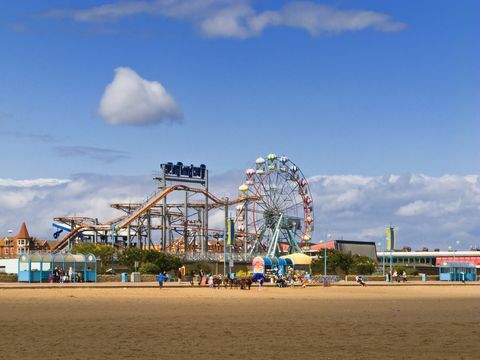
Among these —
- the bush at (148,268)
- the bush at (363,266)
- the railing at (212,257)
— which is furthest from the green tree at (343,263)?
the bush at (148,268)

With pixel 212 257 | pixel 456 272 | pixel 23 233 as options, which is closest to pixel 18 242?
pixel 23 233

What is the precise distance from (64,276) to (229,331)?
148ft

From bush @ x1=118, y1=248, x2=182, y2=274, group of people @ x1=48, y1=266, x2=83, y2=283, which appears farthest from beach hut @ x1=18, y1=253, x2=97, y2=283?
bush @ x1=118, y1=248, x2=182, y2=274

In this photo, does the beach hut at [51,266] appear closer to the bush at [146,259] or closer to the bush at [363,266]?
the bush at [146,259]

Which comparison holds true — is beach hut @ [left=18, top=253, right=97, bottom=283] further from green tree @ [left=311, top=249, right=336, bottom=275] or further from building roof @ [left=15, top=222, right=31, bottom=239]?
building roof @ [left=15, top=222, right=31, bottom=239]

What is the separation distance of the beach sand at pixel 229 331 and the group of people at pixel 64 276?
29139 millimetres

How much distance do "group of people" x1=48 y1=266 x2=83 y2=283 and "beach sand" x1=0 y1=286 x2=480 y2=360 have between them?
29139mm

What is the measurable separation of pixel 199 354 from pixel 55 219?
105792 millimetres

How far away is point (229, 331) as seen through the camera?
83.5 feet

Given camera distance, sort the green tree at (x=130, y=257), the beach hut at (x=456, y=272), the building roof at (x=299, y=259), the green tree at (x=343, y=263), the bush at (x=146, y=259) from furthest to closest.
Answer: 1. the green tree at (x=343, y=263)
2. the beach hut at (x=456, y=272)
3. the building roof at (x=299, y=259)
4. the green tree at (x=130, y=257)
5. the bush at (x=146, y=259)

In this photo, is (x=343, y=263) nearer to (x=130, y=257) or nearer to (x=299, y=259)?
(x=299, y=259)

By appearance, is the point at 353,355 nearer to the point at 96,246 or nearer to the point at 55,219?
the point at 96,246

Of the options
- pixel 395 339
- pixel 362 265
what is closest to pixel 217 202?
pixel 362 265

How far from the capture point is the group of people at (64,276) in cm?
6788
